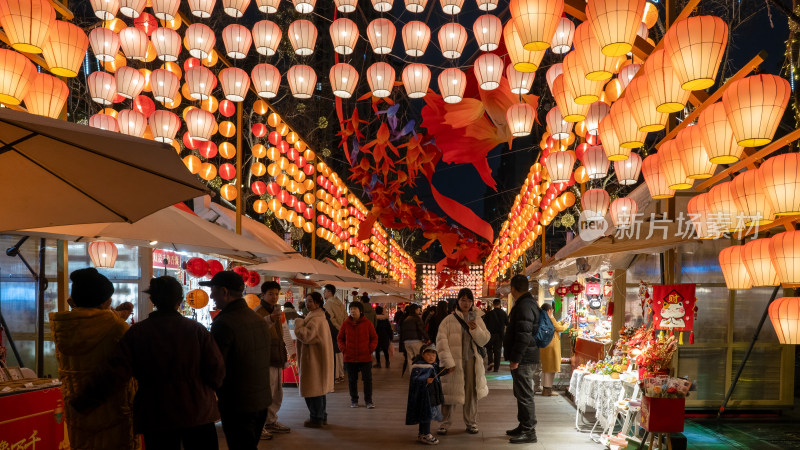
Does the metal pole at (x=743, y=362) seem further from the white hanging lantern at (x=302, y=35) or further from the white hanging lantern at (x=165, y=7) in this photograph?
the white hanging lantern at (x=165, y=7)

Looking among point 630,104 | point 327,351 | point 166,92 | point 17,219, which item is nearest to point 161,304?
point 17,219

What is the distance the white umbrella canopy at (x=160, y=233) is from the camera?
6.71m

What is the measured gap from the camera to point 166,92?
31.6 ft

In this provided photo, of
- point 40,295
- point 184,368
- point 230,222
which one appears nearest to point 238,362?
point 184,368

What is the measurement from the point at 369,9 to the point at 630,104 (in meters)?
73.2

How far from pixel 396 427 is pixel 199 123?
226 inches

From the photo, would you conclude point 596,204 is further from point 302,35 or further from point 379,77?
point 302,35

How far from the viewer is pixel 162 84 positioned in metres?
9.62

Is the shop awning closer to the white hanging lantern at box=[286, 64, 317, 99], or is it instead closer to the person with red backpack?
the person with red backpack

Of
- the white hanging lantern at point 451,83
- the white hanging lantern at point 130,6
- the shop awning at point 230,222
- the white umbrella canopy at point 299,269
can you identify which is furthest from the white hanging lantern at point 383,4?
the shop awning at point 230,222

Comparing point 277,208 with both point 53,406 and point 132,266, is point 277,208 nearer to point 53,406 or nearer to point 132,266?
point 132,266

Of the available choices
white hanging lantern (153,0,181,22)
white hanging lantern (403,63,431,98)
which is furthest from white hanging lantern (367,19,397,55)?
white hanging lantern (153,0,181,22)

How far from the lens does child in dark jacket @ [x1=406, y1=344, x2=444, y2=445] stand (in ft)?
27.9

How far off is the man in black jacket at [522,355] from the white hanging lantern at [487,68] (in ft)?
9.06
